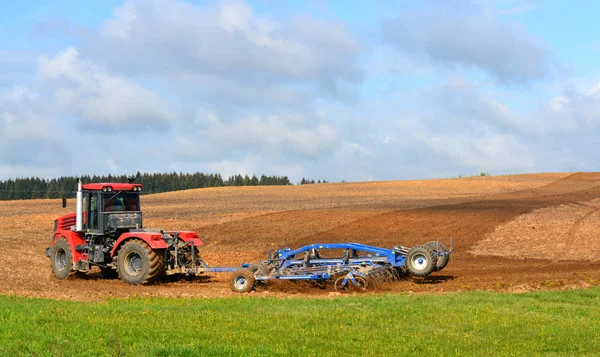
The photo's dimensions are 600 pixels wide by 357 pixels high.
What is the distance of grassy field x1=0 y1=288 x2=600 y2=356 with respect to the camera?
1084 centimetres

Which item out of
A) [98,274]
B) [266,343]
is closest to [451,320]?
[266,343]

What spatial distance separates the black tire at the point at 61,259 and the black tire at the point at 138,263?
2.19 m

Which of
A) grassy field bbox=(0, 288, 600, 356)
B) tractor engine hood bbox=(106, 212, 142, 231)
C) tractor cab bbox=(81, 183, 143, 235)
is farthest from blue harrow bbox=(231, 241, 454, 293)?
tractor cab bbox=(81, 183, 143, 235)

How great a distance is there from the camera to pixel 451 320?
13414mm

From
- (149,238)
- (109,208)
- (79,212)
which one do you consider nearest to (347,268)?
(149,238)

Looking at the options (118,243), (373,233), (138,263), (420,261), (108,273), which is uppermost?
(118,243)

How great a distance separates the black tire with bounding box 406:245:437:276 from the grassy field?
7.21 ft

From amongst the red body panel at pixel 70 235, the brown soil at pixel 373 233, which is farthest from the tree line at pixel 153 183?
the red body panel at pixel 70 235

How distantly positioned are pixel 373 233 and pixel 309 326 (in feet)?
65.8

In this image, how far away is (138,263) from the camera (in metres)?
20.3

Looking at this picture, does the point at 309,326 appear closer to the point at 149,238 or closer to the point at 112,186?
the point at 149,238

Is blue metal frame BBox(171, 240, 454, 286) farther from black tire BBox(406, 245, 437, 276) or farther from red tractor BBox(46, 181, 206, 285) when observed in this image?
red tractor BBox(46, 181, 206, 285)

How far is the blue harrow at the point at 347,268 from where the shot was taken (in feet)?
61.2

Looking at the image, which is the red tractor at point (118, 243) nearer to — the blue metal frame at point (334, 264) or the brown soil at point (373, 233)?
the brown soil at point (373, 233)
